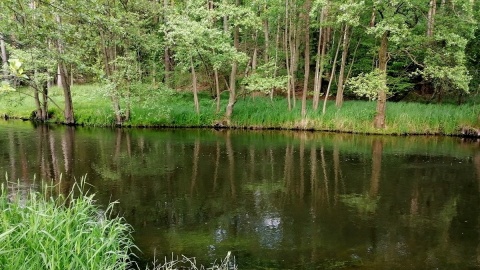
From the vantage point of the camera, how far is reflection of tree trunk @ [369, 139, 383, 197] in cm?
1122

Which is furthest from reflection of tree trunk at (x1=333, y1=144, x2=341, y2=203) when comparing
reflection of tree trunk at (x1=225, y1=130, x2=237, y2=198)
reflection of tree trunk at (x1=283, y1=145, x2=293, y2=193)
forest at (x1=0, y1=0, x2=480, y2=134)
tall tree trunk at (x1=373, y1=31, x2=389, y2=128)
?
forest at (x1=0, y1=0, x2=480, y2=134)

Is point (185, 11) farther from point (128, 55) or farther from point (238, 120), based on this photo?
point (238, 120)

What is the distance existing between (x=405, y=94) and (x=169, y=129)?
47.4 feet

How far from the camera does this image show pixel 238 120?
22219 millimetres

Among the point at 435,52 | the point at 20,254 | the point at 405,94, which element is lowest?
the point at 20,254

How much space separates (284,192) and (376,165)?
463 centimetres

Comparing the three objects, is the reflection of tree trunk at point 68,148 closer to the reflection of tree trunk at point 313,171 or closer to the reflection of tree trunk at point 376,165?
the reflection of tree trunk at point 313,171

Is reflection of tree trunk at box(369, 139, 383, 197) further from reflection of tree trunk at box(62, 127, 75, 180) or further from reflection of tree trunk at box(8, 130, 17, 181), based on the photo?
reflection of tree trunk at box(8, 130, 17, 181)

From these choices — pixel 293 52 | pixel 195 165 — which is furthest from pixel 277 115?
pixel 195 165

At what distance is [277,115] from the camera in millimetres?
21828

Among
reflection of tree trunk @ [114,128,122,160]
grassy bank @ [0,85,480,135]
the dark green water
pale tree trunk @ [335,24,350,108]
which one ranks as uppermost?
pale tree trunk @ [335,24,350,108]

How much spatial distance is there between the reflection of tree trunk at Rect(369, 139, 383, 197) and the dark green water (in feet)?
0.17

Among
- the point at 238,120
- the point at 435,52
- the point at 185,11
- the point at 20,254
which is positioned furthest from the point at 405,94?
the point at 20,254

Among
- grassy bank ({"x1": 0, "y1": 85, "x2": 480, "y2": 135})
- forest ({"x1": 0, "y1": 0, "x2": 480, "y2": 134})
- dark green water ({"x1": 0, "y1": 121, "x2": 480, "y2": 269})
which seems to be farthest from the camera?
grassy bank ({"x1": 0, "y1": 85, "x2": 480, "y2": 135})
